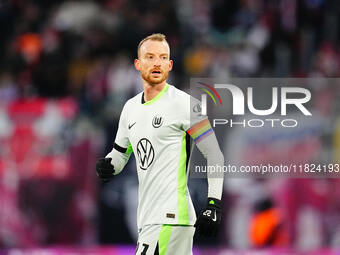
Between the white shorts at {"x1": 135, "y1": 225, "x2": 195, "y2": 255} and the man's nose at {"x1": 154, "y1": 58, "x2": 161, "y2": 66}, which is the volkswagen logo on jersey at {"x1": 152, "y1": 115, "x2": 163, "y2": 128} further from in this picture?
the white shorts at {"x1": 135, "y1": 225, "x2": 195, "y2": 255}

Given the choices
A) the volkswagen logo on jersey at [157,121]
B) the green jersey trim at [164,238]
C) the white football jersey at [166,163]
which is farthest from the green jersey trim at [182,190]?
the volkswagen logo on jersey at [157,121]

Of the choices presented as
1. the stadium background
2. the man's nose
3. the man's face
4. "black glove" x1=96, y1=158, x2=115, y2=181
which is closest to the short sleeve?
"black glove" x1=96, y1=158, x2=115, y2=181

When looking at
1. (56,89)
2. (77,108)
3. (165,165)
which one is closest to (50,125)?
(77,108)

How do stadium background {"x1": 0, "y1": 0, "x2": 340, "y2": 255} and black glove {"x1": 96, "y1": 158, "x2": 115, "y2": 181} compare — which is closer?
black glove {"x1": 96, "y1": 158, "x2": 115, "y2": 181}

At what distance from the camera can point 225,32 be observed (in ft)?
43.6

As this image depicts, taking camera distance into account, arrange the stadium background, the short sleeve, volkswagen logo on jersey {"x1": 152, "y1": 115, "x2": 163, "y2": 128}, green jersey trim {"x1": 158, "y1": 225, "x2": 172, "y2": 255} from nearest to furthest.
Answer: green jersey trim {"x1": 158, "y1": 225, "x2": 172, "y2": 255} → volkswagen logo on jersey {"x1": 152, "y1": 115, "x2": 163, "y2": 128} → the short sleeve → the stadium background

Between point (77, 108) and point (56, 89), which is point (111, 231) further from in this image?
point (56, 89)

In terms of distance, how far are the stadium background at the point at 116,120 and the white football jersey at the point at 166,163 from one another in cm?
439

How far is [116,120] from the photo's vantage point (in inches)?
419

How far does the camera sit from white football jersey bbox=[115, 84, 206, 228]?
539 cm

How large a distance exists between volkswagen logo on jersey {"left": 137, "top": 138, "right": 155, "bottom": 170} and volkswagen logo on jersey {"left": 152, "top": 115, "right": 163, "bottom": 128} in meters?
0.13

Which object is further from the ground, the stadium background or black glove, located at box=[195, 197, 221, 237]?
the stadium background

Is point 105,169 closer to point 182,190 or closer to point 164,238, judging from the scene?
point 182,190

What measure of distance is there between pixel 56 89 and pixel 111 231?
2741mm
